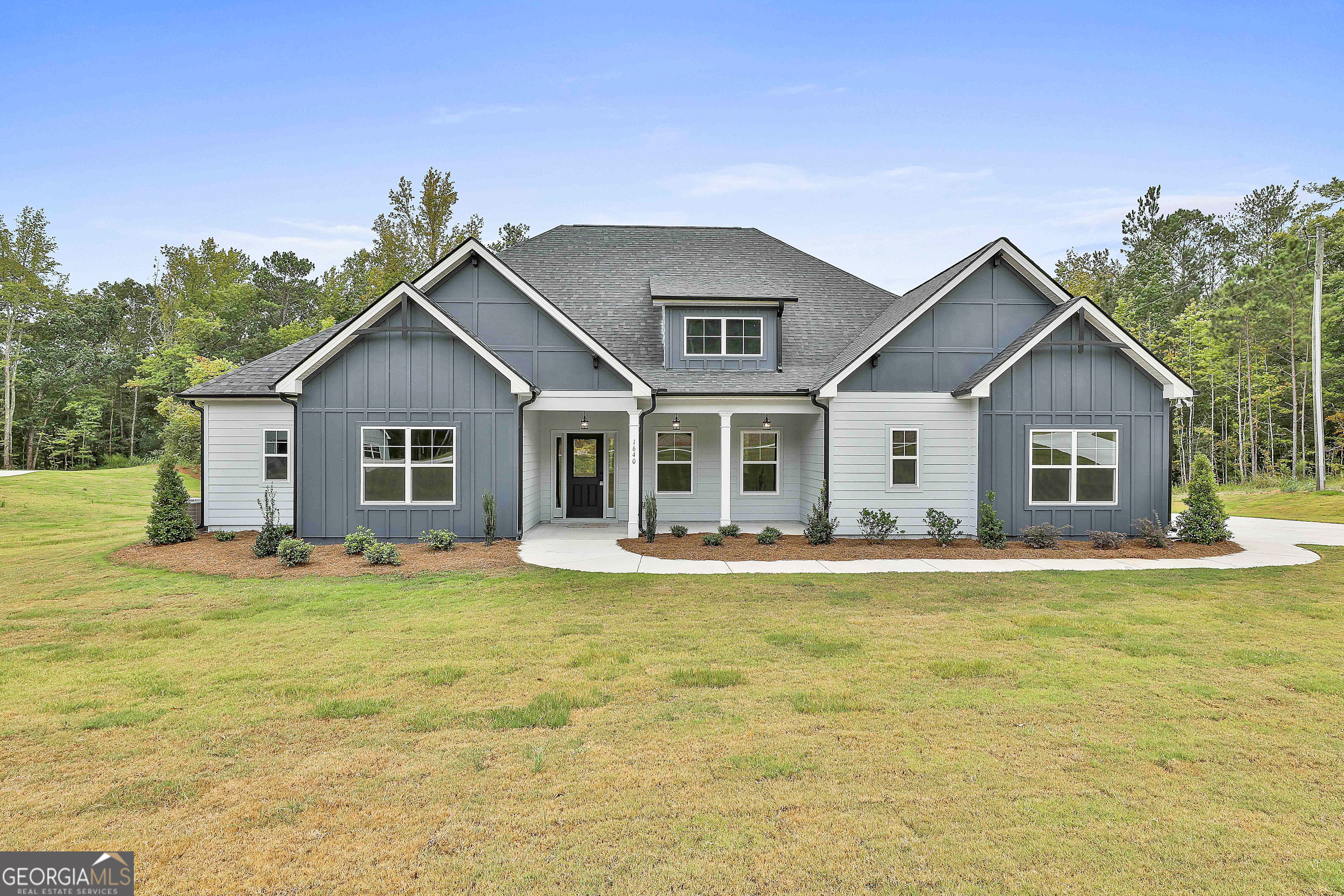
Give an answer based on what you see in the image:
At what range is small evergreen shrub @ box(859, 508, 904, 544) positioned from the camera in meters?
12.8

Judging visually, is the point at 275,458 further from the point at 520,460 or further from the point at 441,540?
the point at 520,460

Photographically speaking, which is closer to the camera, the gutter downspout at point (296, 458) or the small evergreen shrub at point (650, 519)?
the gutter downspout at point (296, 458)

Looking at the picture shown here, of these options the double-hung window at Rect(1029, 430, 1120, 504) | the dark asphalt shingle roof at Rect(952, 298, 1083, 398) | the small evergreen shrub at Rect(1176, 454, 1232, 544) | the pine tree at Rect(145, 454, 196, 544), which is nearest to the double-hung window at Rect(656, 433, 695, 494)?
the dark asphalt shingle roof at Rect(952, 298, 1083, 398)

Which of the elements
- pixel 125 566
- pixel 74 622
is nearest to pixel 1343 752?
pixel 74 622

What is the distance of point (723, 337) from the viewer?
15.2 meters

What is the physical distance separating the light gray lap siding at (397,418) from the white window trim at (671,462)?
396 centimetres

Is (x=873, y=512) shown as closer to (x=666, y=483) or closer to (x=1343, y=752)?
(x=666, y=483)

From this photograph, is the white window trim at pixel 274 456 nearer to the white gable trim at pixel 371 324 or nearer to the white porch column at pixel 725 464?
the white gable trim at pixel 371 324

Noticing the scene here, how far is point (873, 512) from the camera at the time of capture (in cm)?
1294

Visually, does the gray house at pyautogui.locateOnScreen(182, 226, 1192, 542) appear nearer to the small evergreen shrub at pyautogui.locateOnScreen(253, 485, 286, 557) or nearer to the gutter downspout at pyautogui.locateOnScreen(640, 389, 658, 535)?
the gutter downspout at pyautogui.locateOnScreen(640, 389, 658, 535)

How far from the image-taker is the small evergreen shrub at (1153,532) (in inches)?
476

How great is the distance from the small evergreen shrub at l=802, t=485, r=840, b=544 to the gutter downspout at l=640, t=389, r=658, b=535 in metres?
3.58

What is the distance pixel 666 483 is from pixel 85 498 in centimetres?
2093

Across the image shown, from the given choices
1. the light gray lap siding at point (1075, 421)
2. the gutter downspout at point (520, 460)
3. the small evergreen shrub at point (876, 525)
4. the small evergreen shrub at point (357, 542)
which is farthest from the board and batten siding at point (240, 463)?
the light gray lap siding at point (1075, 421)
